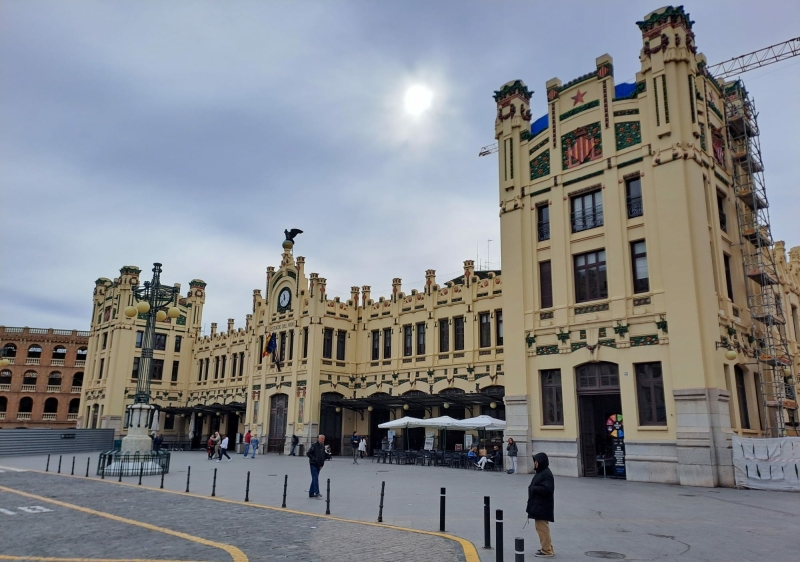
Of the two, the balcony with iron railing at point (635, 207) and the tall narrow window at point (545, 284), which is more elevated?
the balcony with iron railing at point (635, 207)

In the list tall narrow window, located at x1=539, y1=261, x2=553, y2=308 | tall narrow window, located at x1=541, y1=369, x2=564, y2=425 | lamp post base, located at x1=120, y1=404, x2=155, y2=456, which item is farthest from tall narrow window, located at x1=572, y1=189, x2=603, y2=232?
lamp post base, located at x1=120, y1=404, x2=155, y2=456

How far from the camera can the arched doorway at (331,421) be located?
137 ft

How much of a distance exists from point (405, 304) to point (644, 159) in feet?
65.1

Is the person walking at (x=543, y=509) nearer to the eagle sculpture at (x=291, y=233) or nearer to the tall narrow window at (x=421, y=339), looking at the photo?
the tall narrow window at (x=421, y=339)

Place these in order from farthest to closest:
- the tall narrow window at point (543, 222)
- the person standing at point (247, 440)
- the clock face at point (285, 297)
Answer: the clock face at point (285, 297), the person standing at point (247, 440), the tall narrow window at point (543, 222)

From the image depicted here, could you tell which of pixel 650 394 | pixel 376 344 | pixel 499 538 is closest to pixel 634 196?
pixel 650 394

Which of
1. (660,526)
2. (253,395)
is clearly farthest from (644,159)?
(253,395)

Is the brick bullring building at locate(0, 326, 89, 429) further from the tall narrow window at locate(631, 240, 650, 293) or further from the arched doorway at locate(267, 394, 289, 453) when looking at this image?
the tall narrow window at locate(631, 240, 650, 293)

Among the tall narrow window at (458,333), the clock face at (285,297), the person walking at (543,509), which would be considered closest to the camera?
the person walking at (543,509)

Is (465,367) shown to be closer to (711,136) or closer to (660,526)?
(711,136)

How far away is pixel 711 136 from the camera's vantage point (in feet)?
85.7

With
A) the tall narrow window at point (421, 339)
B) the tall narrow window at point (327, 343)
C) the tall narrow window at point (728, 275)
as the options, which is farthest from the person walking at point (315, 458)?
the tall narrow window at point (327, 343)

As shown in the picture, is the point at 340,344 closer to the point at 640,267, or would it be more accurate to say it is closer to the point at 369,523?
the point at 640,267

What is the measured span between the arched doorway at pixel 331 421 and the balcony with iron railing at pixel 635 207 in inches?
958
